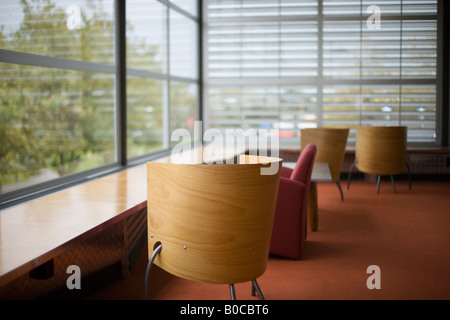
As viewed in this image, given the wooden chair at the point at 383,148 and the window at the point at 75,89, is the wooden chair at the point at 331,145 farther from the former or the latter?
the window at the point at 75,89

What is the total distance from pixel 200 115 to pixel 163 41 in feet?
6.70

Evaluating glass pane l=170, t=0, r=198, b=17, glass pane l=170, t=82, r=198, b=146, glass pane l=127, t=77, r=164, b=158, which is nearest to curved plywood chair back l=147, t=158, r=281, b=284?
glass pane l=127, t=77, r=164, b=158

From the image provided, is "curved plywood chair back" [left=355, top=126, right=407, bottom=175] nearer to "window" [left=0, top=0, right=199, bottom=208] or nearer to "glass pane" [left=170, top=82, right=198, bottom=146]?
"glass pane" [left=170, top=82, right=198, bottom=146]

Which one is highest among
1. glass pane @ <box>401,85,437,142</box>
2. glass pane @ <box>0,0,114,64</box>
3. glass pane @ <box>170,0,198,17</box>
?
glass pane @ <box>170,0,198,17</box>

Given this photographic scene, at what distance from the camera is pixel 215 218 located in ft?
6.53

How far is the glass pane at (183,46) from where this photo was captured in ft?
20.8

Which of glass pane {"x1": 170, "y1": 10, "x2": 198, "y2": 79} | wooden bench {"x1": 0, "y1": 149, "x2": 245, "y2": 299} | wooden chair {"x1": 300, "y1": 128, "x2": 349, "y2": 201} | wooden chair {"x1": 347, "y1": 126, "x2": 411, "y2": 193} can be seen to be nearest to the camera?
wooden bench {"x1": 0, "y1": 149, "x2": 245, "y2": 299}

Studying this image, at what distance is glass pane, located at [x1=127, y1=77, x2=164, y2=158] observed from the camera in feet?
16.4

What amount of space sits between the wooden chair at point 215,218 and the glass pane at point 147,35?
124 inches

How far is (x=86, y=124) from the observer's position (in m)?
4.03

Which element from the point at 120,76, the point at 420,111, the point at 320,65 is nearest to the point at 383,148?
the point at 420,111

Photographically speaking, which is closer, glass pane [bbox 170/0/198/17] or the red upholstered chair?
the red upholstered chair

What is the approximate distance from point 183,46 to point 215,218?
5236 mm

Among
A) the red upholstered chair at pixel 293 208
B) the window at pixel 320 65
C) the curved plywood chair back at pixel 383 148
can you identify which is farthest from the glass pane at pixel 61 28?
the window at pixel 320 65
